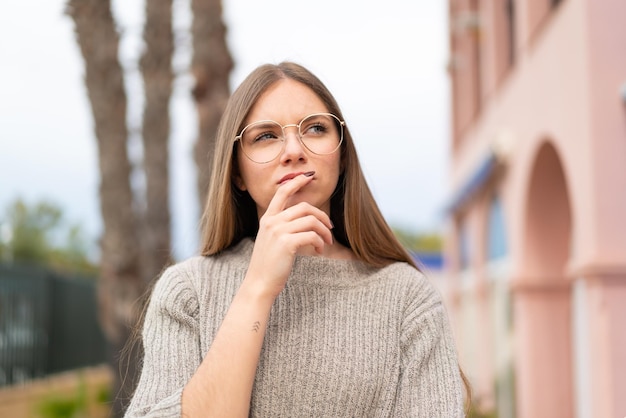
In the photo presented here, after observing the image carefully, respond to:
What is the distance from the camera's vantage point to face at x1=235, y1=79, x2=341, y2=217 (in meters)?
2.23

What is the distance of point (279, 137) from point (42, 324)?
35.5 ft

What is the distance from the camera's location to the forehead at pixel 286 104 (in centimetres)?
228

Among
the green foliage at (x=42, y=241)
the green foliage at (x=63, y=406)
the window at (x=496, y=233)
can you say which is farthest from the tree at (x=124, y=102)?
the green foliage at (x=42, y=241)

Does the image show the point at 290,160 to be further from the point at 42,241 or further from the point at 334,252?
the point at 42,241

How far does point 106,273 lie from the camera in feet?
27.8

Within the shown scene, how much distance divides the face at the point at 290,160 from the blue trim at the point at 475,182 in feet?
29.5

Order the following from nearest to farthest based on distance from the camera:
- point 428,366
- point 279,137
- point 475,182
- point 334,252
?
1. point 428,366
2. point 279,137
3. point 334,252
4. point 475,182

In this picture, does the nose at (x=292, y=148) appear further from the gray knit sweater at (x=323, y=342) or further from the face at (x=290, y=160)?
the gray knit sweater at (x=323, y=342)

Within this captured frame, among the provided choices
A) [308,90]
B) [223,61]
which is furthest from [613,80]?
[308,90]

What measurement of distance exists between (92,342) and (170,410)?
1338cm

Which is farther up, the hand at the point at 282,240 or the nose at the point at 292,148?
the nose at the point at 292,148

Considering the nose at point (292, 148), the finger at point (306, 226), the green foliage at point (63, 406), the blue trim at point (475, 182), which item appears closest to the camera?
the finger at point (306, 226)

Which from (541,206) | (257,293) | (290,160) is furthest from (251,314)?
(541,206)

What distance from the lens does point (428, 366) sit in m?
2.16
